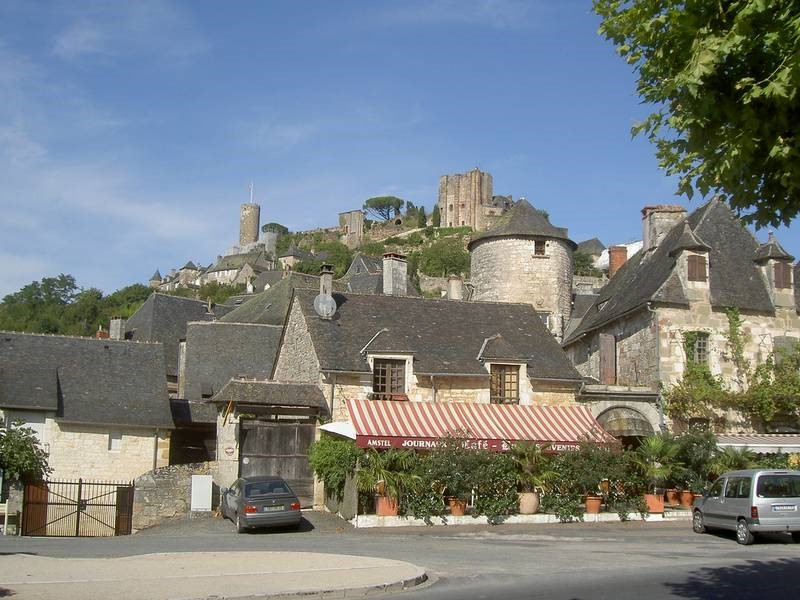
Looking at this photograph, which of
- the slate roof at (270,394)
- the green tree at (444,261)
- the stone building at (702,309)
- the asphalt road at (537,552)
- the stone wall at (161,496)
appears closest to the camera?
the asphalt road at (537,552)

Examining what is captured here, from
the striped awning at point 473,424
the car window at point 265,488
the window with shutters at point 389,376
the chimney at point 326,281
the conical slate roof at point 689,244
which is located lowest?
the car window at point 265,488

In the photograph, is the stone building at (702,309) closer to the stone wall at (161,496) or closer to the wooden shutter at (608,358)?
the wooden shutter at (608,358)

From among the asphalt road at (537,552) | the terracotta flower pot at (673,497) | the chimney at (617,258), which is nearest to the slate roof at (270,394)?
the asphalt road at (537,552)

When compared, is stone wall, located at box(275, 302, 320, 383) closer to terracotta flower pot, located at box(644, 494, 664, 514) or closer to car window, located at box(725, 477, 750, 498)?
terracotta flower pot, located at box(644, 494, 664, 514)

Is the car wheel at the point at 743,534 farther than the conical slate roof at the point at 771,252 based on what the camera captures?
No

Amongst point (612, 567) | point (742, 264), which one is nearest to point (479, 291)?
point (742, 264)

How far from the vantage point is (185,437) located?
111 ft

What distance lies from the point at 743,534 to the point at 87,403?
22150 millimetres

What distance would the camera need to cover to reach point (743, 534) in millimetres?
17422

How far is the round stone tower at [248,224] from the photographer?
169125mm

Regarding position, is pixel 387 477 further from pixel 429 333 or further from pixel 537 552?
pixel 429 333

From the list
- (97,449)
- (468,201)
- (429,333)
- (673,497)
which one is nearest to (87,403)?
(97,449)

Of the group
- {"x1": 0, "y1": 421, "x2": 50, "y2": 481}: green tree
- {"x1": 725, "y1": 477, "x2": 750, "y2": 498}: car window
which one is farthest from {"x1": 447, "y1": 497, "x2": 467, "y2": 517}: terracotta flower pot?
{"x1": 0, "y1": 421, "x2": 50, "y2": 481}: green tree

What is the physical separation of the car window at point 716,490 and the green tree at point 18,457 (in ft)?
59.0
